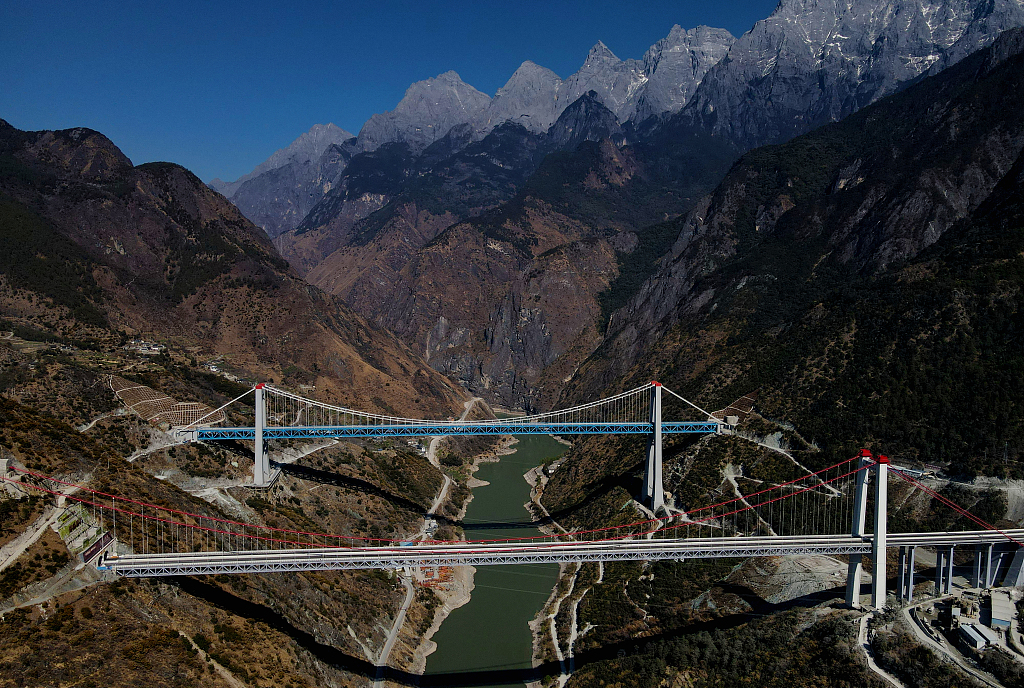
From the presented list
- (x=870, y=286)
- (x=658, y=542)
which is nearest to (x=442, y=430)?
(x=658, y=542)

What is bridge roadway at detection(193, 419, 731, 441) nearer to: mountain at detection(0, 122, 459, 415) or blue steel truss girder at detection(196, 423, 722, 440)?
blue steel truss girder at detection(196, 423, 722, 440)

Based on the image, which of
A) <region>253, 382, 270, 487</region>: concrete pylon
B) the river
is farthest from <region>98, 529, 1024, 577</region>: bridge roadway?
<region>253, 382, 270, 487</region>: concrete pylon

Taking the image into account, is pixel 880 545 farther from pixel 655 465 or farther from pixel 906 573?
pixel 655 465

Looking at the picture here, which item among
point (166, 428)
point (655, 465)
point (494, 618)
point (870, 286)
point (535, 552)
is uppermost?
point (870, 286)

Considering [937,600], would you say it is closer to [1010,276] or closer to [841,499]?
[841,499]

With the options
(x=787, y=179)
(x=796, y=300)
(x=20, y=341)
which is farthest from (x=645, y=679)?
(x=787, y=179)

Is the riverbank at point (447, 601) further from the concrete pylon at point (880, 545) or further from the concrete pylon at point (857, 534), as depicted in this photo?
the concrete pylon at point (880, 545)
